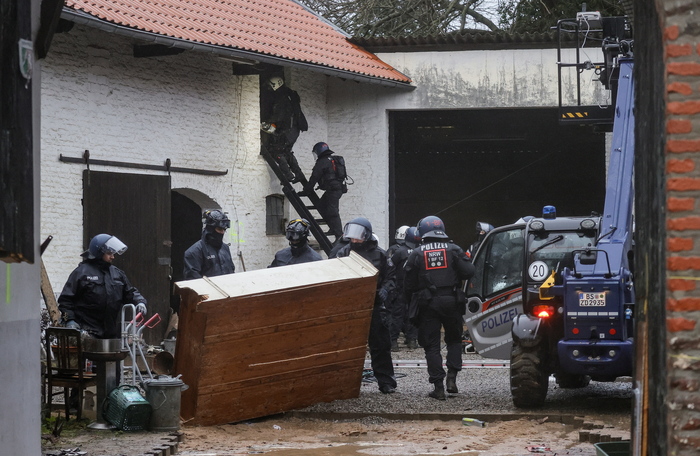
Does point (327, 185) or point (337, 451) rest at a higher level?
point (327, 185)

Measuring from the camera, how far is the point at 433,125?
84.2 ft

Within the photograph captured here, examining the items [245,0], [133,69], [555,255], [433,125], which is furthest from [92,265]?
[433,125]

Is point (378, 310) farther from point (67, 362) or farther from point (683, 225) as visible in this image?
point (683, 225)

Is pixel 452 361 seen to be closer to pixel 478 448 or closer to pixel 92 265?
pixel 478 448

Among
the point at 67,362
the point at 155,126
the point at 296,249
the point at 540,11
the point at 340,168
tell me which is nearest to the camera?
the point at 67,362

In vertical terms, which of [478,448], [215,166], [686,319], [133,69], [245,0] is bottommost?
[478,448]

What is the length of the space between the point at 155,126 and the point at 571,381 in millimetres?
7717

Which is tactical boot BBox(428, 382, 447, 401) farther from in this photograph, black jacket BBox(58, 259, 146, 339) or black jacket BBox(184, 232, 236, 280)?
black jacket BBox(58, 259, 146, 339)

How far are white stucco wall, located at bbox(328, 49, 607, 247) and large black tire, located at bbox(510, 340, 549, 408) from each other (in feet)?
34.4

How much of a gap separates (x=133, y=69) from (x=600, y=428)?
964 centimetres

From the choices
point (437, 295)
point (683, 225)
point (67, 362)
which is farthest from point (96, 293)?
point (683, 225)

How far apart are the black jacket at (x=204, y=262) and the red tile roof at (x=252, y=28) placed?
11.7ft

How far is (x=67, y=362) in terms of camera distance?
1029 cm

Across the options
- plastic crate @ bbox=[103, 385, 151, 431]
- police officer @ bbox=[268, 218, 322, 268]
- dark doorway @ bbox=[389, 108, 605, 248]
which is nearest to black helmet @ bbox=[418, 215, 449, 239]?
police officer @ bbox=[268, 218, 322, 268]
